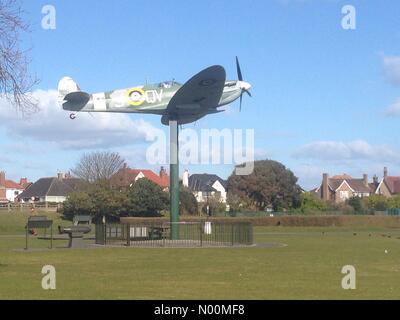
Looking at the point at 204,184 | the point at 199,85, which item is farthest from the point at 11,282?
the point at 204,184

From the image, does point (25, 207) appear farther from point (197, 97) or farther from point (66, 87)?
point (197, 97)

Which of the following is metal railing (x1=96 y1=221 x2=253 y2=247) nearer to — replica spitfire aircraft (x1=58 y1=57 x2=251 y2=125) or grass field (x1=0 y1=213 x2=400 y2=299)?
grass field (x1=0 y1=213 x2=400 y2=299)

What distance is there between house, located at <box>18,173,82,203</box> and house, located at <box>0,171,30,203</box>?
1218cm

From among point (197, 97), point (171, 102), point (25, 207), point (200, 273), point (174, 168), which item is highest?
point (197, 97)

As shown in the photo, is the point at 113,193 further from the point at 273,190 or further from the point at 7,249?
the point at 7,249

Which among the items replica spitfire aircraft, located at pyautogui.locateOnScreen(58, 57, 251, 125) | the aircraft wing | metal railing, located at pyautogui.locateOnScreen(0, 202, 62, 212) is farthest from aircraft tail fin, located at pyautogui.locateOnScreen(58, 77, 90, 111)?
metal railing, located at pyautogui.locateOnScreen(0, 202, 62, 212)

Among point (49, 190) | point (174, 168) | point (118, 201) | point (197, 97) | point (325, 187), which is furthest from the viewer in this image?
point (325, 187)

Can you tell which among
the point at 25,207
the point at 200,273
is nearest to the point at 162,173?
the point at 25,207

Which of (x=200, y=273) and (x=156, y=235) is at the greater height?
(x=156, y=235)

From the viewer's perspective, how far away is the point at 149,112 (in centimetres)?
4181

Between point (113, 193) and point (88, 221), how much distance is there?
16.0 meters

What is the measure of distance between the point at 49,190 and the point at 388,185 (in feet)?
219

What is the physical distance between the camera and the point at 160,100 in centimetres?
4100

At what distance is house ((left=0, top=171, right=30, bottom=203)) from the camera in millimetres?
147125
